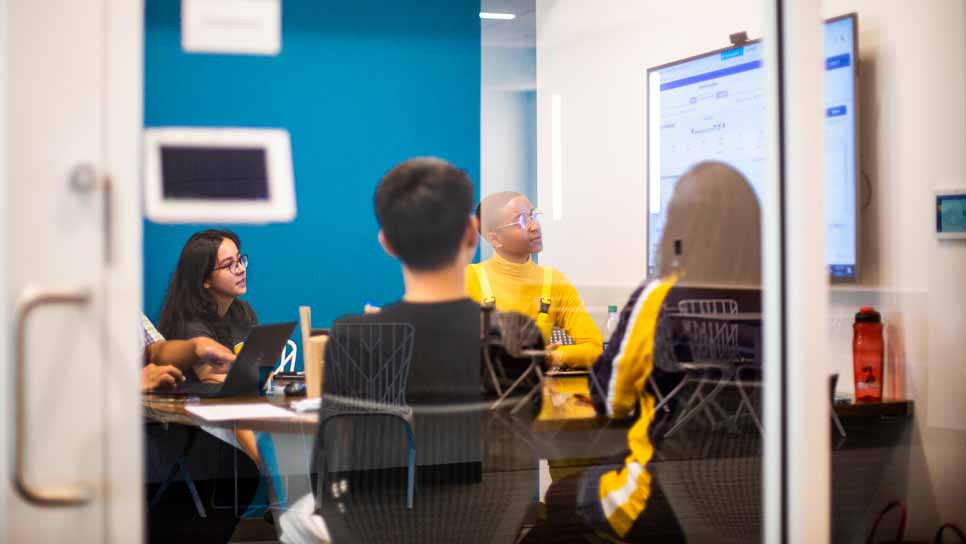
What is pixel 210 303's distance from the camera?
239 centimetres

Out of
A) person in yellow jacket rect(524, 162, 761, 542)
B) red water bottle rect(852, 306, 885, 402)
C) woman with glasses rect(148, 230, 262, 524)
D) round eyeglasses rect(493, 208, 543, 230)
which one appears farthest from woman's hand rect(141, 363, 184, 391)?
red water bottle rect(852, 306, 885, 402)

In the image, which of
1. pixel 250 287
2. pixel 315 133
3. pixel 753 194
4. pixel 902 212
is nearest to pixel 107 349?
pixel 250 287

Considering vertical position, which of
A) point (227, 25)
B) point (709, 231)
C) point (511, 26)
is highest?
point (511, 26)

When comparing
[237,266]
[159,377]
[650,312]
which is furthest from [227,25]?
[650,312]

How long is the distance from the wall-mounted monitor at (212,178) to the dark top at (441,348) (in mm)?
368

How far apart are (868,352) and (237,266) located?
2.06 meters

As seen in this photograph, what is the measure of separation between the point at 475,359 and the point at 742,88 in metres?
1.19

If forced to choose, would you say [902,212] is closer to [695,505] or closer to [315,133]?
[695,505]

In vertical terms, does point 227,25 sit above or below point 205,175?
above

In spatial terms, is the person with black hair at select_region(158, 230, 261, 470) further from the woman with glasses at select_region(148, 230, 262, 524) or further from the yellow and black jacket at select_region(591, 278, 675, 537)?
the yellow and black jacket at select_region(591, 278, 675, 537)

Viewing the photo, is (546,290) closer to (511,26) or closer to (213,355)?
(511,26)

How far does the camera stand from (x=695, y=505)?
9.22 ft

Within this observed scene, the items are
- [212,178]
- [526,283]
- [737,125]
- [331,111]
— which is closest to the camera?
[212,178]

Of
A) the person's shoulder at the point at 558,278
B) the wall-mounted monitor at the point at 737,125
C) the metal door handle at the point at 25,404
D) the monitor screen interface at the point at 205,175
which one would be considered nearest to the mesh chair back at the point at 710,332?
the wall-mounted monitor at the point at 737,125
